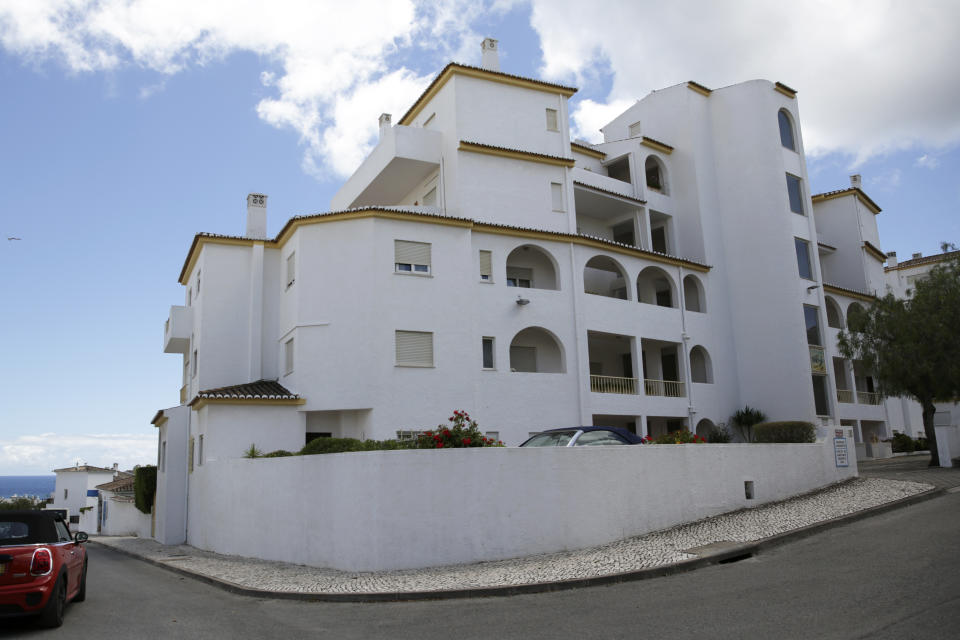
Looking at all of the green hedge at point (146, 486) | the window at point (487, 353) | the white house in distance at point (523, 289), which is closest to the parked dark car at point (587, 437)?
the white house in distance at point (523, 289)

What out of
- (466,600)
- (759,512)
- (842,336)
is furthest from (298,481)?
(842,336)

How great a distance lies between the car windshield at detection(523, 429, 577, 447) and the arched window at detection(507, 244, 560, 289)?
38.5 feet

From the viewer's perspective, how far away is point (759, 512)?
52.8 feet

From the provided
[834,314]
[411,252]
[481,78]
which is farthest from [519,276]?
[834,314]

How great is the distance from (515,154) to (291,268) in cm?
910

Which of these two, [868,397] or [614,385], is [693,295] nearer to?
[614,385]

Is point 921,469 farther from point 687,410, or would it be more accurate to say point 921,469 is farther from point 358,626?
point 358,626

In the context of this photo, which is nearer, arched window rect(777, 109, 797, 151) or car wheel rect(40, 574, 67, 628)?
car wheel rect(40, 574, 67, 628)

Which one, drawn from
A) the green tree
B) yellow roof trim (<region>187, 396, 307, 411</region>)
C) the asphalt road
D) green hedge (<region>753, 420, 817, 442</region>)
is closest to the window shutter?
yellow roof trim (<region>187, 396, 307, 411</region>)

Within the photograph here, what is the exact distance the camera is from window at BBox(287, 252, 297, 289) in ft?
80.1

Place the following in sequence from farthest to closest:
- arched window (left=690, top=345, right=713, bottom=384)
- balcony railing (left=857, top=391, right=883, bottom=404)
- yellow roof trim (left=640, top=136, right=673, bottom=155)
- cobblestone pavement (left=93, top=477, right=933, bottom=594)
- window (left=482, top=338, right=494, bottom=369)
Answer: balcony railing (left=857, top=391, right=883, bottom=404) → yellow roof trim (left=640, top=136, right=673, bottom=155) → arched window (left=690, top=345, right=713, bottom=384) → window (left=482, top=338, right=494, bottom=369) → cobblestone pavement (left=93, top=477, right=933, bottom=594)

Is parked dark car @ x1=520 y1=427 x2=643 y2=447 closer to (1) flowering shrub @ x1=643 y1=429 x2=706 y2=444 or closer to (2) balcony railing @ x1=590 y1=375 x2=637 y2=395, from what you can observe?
(1) flowering shrub @ x1=643 y1=429 x2=706 y2=444

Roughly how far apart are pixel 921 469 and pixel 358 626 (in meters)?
20.6

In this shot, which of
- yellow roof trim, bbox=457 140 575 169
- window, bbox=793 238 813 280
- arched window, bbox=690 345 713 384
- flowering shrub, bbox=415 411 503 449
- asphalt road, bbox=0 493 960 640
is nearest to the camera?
asphalt road, bbox=0 493 960 640
